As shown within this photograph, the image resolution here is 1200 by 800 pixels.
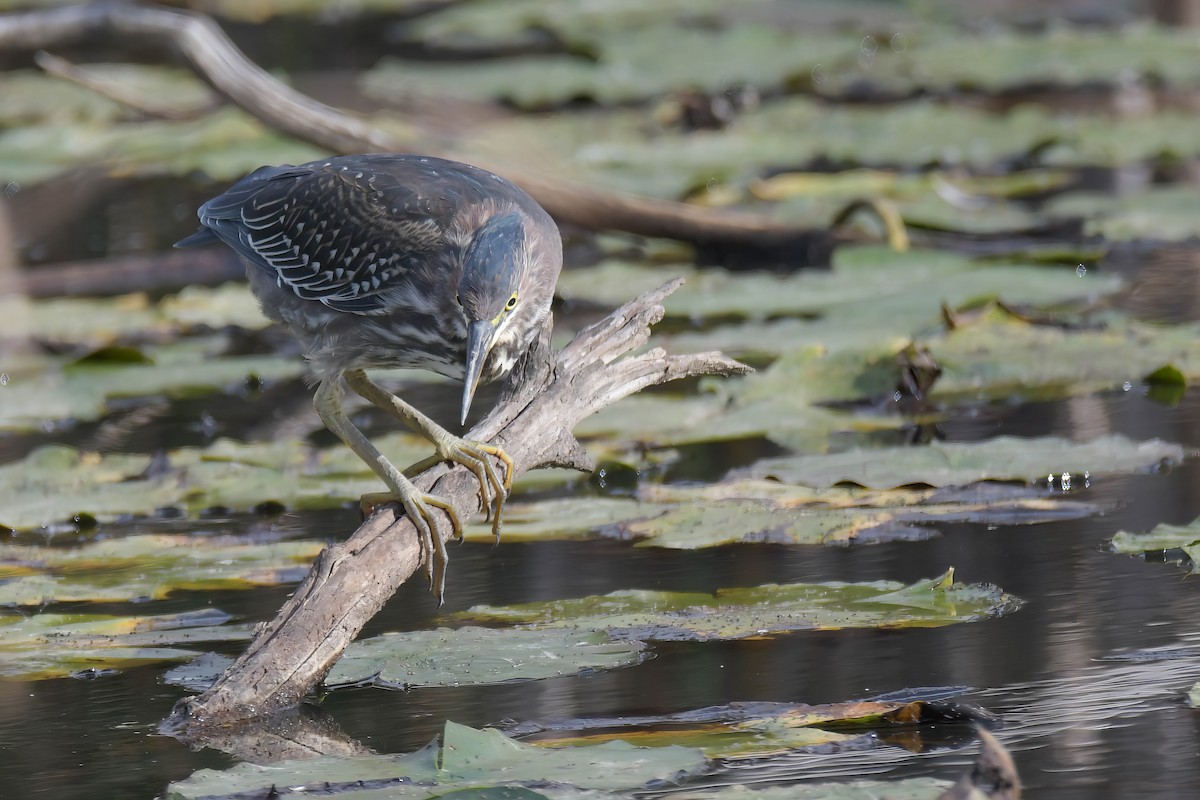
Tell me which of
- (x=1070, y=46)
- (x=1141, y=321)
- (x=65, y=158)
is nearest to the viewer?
(x=1141, y=321)

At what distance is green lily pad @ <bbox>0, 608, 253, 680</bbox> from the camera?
3877mm

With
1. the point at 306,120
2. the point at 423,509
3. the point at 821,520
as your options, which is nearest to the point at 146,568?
the point at 423,509

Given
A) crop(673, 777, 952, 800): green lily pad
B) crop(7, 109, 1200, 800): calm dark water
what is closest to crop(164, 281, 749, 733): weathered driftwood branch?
crop(7, 109, 1200, 800): calm dark water

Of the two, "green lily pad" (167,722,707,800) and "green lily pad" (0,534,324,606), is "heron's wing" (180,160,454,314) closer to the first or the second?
"green lily pad" (0,534,324,606)

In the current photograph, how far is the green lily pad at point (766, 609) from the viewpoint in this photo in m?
3.76

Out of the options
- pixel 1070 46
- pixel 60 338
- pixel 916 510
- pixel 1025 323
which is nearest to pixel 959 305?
pixel 1025 323

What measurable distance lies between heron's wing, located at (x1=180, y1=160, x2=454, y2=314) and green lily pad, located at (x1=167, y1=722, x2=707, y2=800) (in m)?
1.59

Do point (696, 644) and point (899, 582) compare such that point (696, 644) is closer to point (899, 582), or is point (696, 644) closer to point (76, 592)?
point (899, 582)

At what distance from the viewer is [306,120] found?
738 centimetres

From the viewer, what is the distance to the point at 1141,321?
654 cm

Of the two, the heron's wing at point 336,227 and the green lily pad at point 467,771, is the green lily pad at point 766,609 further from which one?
the heron's wing at point 336,227

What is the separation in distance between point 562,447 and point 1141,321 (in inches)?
125

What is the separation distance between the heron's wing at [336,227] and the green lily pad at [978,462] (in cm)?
122

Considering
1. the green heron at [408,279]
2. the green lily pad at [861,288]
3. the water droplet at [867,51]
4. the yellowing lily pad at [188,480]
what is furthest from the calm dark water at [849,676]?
the water droplet at [867,51]
